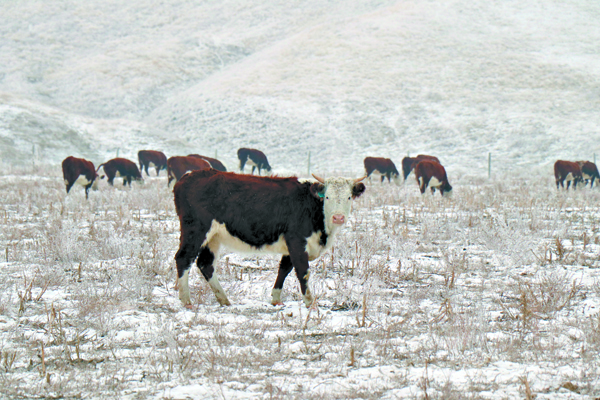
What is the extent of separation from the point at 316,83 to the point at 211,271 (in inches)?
1687

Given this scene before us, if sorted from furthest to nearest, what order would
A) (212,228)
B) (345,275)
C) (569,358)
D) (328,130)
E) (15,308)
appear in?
(328,130), (345,275), (212,228), (15,308), (569,358)

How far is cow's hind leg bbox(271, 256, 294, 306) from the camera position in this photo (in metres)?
5.24

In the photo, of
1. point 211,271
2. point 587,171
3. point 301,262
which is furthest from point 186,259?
point 587,171

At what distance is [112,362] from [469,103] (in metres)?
42.0

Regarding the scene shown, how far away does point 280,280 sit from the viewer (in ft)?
17.4

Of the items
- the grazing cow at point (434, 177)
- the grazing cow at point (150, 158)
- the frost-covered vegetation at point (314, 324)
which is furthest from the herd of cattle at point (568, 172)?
the grazing cow at point (150, 158)

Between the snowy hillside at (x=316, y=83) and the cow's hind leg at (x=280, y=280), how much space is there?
28163 millimetres

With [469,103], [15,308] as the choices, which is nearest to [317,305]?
[15,308]

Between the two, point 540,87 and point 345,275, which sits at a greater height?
point 540,87

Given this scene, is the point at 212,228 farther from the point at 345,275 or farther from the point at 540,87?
the point at 540,87

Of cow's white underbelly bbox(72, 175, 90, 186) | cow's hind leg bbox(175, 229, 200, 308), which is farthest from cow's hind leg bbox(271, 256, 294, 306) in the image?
cow's white underbelly bbox(72, 175, 90, 186)

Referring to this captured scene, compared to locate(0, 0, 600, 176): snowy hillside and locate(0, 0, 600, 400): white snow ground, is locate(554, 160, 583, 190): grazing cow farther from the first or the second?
locate(0, 0, 600, 176): snowy hillside

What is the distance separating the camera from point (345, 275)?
6.04 meters

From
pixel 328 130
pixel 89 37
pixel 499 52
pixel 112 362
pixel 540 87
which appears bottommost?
pixel 112 362
